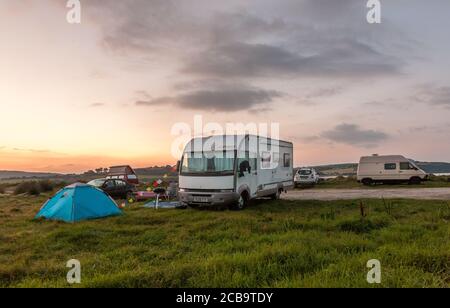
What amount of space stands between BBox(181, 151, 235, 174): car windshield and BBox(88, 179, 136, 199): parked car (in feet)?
29.3

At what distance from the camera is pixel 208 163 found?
1512cm

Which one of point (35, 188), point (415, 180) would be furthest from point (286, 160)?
point (35, 188)

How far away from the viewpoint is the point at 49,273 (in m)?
6.69

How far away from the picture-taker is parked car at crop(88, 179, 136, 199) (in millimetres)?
23094

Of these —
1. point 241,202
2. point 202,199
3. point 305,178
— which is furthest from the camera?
point 305,178

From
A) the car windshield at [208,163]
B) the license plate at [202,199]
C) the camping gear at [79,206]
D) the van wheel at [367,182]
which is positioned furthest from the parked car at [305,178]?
the camping gear at [79,206]

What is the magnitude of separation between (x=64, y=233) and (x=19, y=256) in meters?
2.13

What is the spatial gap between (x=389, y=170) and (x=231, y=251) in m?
27.4

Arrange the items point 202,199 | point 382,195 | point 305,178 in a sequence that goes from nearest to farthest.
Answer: point 202,199 < point 382,195 < point 305,178

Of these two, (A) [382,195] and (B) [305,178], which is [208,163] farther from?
(B) [305,178]

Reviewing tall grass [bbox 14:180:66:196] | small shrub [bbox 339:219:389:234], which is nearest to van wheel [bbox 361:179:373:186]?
small shrub [bbox 339:219:389:234]

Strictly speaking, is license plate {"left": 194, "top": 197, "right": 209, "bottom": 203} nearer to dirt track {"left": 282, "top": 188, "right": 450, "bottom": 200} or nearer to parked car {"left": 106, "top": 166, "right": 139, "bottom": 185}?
dirt track {"left": 282, "top": 188, "right": 450, "bottom": 200}

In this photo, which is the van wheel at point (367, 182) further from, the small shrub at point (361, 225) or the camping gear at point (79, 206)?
the camping gear at point (79, 206)

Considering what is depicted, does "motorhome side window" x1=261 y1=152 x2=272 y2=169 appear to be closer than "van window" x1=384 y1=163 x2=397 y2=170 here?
Yes
